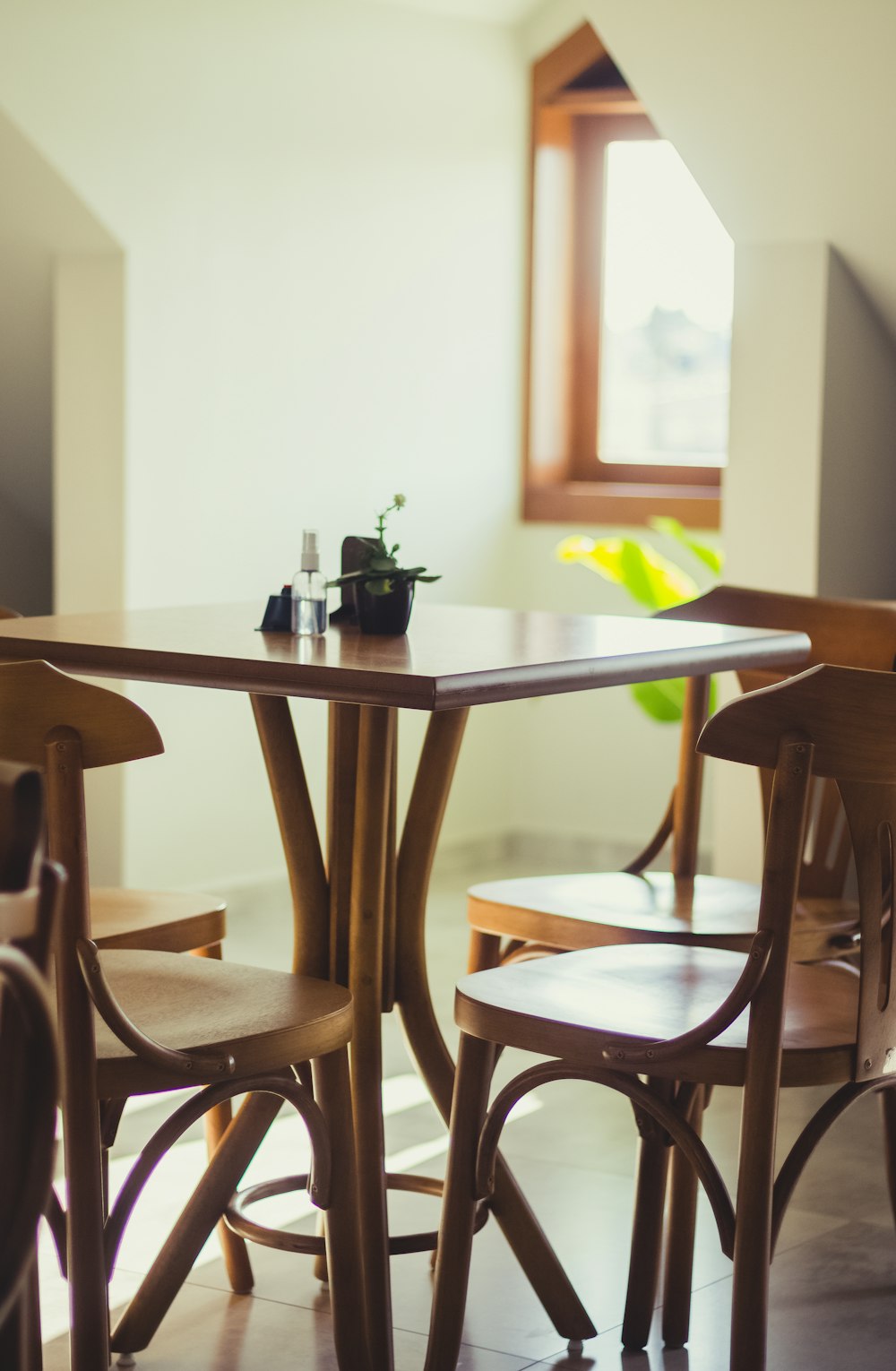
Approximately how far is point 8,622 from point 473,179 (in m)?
3.28

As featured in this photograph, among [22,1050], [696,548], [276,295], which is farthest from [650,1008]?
[276,295]

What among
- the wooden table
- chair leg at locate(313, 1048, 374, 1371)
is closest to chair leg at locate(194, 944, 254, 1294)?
the wooden table

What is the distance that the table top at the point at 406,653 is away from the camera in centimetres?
214

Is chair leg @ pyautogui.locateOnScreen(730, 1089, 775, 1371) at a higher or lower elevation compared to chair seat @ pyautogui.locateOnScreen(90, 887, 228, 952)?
lower

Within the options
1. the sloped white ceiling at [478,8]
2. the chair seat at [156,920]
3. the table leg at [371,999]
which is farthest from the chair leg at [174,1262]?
the sloped white ceiling at [478,8]

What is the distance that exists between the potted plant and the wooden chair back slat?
0.66m

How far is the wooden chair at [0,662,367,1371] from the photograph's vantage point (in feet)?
6.65

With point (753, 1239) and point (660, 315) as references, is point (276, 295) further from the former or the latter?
point (753, 1239)

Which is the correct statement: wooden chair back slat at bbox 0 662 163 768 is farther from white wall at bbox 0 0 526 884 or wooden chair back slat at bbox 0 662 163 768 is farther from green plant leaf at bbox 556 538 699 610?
green plant leaf at bbox 556 538 699 610

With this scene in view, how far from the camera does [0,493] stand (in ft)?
16.8

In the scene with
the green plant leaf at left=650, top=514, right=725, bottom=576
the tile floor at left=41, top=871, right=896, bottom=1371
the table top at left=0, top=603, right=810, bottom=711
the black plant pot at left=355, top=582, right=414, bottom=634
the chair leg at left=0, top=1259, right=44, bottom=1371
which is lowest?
the tile floor at left=41, top=871, right=896, bottom=1371

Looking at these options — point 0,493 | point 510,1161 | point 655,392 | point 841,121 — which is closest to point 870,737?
point 510,1161

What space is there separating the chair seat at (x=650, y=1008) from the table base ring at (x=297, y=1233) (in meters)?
0.35

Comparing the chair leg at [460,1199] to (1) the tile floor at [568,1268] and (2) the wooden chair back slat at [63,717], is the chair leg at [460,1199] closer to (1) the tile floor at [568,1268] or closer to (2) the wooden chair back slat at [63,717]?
(1) the tile floor at [568,1268]
